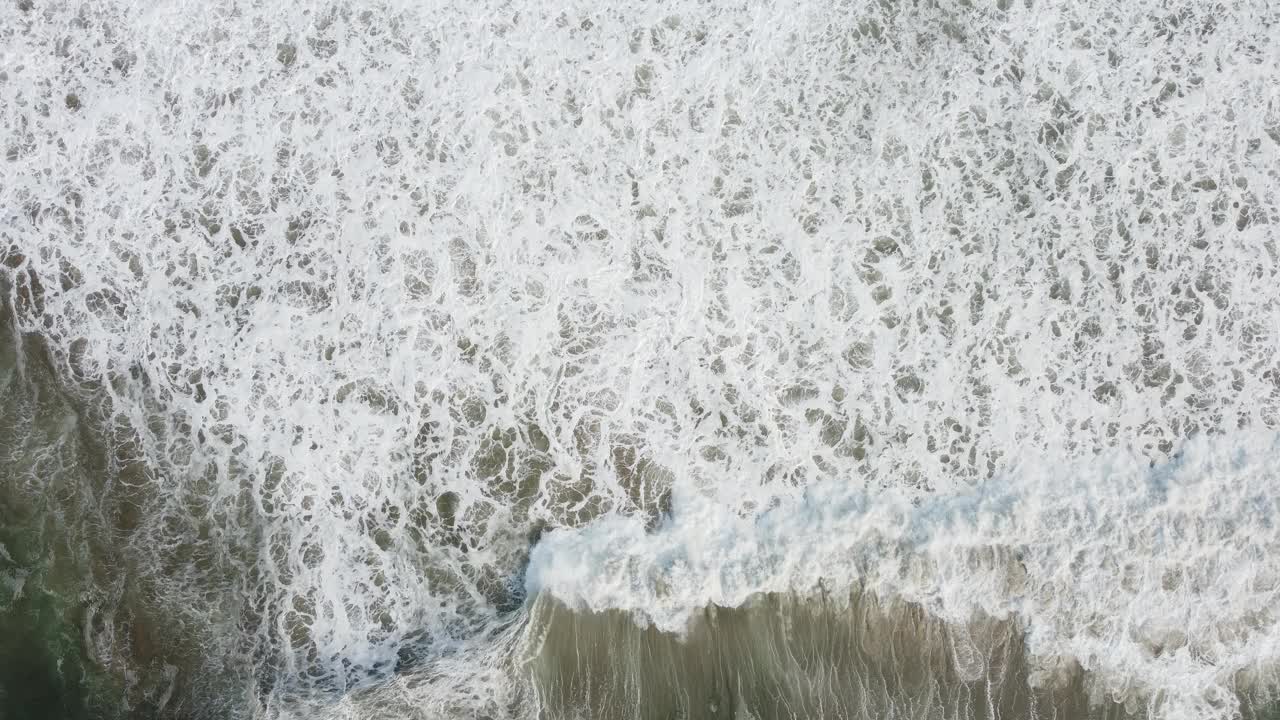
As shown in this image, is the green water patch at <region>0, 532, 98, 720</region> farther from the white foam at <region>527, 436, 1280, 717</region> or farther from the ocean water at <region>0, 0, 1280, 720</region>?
the white foam at <region>527, 436, 1280, 717</region>

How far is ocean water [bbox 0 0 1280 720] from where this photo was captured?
4.53 m

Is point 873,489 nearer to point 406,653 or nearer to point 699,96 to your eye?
point 699,96

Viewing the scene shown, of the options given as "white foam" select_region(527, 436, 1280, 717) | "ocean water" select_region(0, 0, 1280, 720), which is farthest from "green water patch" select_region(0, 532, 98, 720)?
"white foam" select_region(527, 436, 1280, 717)

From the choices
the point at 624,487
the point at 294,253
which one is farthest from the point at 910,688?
the point at 294,253

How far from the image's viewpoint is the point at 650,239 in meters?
4.82

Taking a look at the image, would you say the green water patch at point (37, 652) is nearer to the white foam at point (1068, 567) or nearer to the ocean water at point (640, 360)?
the ocean water at point (640, 360)

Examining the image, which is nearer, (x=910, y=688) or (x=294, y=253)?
(x=910, y=688)

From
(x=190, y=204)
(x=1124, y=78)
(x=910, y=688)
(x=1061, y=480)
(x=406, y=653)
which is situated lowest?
(x=910, y=688)

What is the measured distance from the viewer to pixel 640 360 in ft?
15.6

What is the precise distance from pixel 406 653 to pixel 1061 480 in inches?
180

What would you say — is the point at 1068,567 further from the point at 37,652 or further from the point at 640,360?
the point at 37,652

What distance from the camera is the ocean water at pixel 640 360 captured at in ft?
14.9

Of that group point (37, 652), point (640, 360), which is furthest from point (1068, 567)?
point (37, 652)

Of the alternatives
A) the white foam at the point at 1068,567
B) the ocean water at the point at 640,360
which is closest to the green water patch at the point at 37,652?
the ocean water at the point at 640,360
